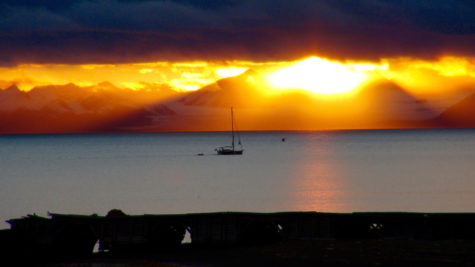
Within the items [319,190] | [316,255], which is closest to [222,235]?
[316,255]

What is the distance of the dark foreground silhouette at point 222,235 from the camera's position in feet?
95.6

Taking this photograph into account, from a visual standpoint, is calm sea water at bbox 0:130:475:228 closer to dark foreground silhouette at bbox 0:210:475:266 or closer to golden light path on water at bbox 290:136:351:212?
golden light path on water at bbox 290:136:351:212

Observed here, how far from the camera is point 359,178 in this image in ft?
378

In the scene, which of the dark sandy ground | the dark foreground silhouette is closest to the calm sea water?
the dark foreground silhouette

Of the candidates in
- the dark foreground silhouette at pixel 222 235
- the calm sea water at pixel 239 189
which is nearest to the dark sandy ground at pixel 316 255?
the dark foreground silhouette at pixel 222 235

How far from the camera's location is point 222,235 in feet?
103

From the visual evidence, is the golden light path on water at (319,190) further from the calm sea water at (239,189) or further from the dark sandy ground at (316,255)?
the dark sandy ground at (316,255)

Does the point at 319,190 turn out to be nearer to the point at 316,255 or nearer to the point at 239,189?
the point at 239,189

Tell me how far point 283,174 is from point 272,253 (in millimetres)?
100037

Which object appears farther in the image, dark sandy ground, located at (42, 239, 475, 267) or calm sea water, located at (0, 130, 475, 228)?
calm sea water, located at (0, 130, 475, 228)

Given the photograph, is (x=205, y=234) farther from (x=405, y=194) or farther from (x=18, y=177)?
(x=18, y=177)

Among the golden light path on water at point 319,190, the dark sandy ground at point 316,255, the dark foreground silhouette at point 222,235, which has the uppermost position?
the golden light path on water at point 319,190

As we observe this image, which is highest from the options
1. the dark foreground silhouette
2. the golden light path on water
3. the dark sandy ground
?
the golden light path on water

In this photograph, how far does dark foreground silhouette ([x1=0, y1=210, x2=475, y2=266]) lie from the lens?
29125 mm
